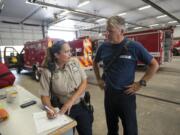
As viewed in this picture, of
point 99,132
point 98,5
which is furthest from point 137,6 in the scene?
Result: point 99,132

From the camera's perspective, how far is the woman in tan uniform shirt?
1399mm

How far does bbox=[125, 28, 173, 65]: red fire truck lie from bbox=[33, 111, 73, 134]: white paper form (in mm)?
6642

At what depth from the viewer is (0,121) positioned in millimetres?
1225

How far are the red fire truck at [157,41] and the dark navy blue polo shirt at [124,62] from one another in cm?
595

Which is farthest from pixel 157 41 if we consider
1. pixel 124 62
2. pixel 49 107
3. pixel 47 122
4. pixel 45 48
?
pixel 47 122

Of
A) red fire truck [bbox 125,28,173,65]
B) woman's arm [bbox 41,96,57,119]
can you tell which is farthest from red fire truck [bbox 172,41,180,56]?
woman's arm [bbox 41,96,57,119]

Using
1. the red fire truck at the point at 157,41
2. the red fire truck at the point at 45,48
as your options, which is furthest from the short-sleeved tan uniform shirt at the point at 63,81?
the red fire truck at the point at 157,41

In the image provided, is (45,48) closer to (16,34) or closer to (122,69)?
(122,69)

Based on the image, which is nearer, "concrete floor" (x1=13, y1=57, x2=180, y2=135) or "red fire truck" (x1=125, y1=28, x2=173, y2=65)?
"concrete floor" (x1=13, y1=57, x2=180, y2=135)

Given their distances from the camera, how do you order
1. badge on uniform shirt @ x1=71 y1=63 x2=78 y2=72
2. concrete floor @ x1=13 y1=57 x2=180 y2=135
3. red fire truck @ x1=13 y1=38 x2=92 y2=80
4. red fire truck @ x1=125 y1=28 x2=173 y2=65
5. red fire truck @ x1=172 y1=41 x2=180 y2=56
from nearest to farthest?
badge on uniform shirt @ x1=71 y1=63 x2=78 y2=72
concrete floor @ x1=13 y1=57 x2=180 y2=135
red fire truck @ x1=13 y1=38 x2=92 y2=80
red fire truck @ x1=125 y1=28 x2=173 y2=65
red fire truck @ x1=172 y1=41 x2=180 y2=56

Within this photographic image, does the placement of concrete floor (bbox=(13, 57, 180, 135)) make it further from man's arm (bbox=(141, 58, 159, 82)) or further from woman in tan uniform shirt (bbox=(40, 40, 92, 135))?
man's arm (bbox=(141, 58, 159, 82))

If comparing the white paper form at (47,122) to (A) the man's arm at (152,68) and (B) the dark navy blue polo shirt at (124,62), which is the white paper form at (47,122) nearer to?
(B) the dark navy blue polo shirt at (124,62)

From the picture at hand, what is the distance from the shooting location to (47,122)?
115 centimetres

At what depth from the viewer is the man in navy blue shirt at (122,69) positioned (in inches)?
54.9
